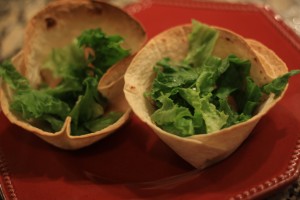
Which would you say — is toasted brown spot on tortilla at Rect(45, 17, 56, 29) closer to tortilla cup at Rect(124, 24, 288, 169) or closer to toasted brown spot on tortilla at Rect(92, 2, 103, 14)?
toasted brown spot on tortilla at Rect(92, 2, 103, 14)

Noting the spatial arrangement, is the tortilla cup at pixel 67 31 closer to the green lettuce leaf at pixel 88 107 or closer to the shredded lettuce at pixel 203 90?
the green lettuce leaf at pixel 88 107

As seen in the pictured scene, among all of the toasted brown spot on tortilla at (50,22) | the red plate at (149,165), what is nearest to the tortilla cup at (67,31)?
the toasted brown spot on tortilla at (50,22)

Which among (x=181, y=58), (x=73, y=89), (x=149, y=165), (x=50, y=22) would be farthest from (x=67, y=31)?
(x=149, y=165)

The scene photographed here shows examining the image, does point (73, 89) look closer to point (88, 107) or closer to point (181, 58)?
point (88, 107)

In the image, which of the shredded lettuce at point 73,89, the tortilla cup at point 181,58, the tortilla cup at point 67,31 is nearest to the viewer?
the tortilla cup at point 181,58

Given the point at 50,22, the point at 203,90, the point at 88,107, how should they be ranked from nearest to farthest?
the point at 203,90 < the point at 88,107 < the point at 50,22

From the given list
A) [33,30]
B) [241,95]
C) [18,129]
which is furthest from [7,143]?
[241,95]
